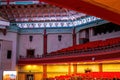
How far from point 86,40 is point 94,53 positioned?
583 centimetres

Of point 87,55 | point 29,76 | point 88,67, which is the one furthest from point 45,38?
point 87,55

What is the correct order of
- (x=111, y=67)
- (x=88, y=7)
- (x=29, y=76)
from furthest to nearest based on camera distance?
(x=29, y=76)
(x=111, y=67)
(x=88, y=7)

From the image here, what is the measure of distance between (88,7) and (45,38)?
18.1 metres

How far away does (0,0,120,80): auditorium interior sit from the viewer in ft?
57.3

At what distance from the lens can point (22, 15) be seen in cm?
2108

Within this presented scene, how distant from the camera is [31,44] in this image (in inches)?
840

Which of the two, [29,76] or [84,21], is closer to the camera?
[84,21]

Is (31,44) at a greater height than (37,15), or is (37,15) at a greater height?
(37,15)

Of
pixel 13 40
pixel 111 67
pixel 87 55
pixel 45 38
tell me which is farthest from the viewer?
pixel 45 38

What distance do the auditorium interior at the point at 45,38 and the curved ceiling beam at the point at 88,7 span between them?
38.2 feet

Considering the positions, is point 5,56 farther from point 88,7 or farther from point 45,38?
point 88,7

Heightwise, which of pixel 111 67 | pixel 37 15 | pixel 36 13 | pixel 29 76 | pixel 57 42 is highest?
pixel 36 13

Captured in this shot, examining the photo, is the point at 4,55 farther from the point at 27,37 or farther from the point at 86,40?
the point at 86,40

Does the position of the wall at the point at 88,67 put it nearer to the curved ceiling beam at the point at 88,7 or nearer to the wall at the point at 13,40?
the wall at the point at 13,40
